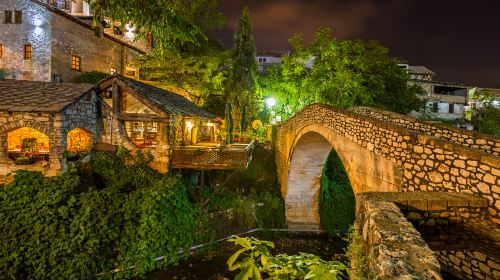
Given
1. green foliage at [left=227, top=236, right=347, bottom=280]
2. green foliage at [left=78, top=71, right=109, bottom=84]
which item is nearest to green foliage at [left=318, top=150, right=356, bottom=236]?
green foliage at [left=227, top=236, right=347, bottom=280]

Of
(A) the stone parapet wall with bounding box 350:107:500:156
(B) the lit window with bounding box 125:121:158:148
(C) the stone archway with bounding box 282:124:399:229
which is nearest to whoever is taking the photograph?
(A) the stone parapet wall with bounding box 350:107:500:156

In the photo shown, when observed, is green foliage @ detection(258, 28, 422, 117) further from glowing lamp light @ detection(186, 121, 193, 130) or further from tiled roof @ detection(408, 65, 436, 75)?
tiled roof @ detection(408, 65, 436, 75)

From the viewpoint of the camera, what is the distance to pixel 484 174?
333 cm

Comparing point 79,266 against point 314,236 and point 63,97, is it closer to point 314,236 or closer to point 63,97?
point 63,97

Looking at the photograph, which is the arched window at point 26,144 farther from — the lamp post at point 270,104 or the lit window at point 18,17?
the lamp post at point 270,104

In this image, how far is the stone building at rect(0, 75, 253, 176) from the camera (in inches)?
393

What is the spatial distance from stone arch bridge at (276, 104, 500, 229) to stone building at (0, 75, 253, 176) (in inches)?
177

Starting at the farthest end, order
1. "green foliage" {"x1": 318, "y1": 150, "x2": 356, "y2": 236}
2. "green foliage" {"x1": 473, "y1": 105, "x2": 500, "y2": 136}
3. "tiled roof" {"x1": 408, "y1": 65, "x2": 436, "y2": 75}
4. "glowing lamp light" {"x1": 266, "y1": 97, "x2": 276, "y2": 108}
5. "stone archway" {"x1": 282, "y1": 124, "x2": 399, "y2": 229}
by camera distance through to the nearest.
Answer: "tiled roof" {"x1": 408, "y1": 65, "x2": 436, "y2": 75} → "glowing lamp light" {"x1": 266, "y1": 97, "x2": 276, "y2": 108} → "green foliage" {"x1": 473, "y1": 105, "x2": 500, "y2": 136} → "green foliage" {"x1": 318, "y1": 150, "x2": 356, "y2": 236} → "stone archway" {"x1": 282, "y1": 124, "x2": 399, "y2": 229}

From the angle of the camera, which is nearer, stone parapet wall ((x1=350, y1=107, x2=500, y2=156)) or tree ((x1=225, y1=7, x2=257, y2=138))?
stone parapet wall ((x1=350, y1=107, x2=500, y2=156))

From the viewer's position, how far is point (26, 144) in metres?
12.8

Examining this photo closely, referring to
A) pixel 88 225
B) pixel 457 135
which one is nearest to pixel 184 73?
pixel 88 225

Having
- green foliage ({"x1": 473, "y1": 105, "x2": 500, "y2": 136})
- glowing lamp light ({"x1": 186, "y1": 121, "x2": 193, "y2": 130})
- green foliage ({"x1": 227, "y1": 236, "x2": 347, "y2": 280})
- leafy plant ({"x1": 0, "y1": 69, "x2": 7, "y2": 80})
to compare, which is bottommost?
green foliage ({"x1": 227, "y1": 236, "x2": 347, "y2": 280})

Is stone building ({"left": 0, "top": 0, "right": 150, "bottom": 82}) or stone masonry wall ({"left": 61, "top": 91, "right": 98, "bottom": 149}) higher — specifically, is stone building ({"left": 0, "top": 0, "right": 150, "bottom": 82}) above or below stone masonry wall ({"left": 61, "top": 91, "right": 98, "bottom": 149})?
above

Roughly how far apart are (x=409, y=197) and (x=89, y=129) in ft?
41.0
